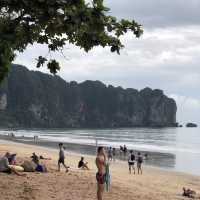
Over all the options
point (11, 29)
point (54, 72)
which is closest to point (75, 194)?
point (54, 72)

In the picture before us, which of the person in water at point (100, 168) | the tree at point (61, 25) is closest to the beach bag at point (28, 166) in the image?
the person in water at point (100, 168)

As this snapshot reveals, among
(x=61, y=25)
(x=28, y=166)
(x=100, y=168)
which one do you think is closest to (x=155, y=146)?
(x=28, y=166)

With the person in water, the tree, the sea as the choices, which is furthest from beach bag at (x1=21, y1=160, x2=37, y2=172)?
the sea

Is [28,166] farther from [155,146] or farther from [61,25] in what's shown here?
[155,146]

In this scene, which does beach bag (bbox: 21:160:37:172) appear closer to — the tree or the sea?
the tree

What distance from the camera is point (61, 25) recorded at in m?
8.77

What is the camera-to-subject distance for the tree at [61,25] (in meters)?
→ 8.57

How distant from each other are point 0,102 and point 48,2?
191 m

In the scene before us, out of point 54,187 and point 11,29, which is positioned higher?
point 11,29

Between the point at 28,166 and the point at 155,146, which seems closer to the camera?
the point at 28,166

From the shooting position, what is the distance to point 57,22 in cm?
872

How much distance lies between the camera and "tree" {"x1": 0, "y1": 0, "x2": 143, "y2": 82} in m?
8.57

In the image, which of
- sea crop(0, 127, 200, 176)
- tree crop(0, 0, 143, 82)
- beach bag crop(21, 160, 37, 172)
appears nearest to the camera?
tree crop(0, 0, 143, 82)

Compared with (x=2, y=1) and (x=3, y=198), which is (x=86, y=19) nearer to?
(x=2, y=1)
